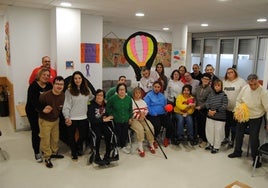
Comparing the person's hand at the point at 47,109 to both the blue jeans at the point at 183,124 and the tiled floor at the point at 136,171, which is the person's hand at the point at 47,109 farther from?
the blue jeans at the point at 183,124

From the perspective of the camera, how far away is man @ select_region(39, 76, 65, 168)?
10.9ft

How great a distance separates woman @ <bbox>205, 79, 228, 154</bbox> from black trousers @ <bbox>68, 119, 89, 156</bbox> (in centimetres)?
200

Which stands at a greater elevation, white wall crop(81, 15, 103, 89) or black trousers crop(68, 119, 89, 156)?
white wall crop(81, 15, 103, 89)

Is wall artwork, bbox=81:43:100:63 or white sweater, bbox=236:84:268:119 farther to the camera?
wall artwork, bbox=81:43:100:63

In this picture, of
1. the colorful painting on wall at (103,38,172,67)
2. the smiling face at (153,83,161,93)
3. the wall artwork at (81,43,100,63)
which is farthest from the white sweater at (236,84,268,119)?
the colorful painting on wall at (103,38,172,67)

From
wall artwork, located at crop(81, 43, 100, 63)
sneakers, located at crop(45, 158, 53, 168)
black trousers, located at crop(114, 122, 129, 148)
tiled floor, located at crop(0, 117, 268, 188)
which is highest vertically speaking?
wall artwork, located at crop(81, 43, 100, 63)

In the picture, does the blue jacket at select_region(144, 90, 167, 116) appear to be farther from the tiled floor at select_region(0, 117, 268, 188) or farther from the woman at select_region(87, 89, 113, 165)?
the woman at select_region(87, 89, 113, 165)

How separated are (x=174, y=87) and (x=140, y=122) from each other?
100 cm

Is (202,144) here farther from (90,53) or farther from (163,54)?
(163,54)

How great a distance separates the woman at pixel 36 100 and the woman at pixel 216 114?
254cm

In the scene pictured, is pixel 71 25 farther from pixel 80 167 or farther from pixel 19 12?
pixel 80 167

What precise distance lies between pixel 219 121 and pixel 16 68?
380 cm

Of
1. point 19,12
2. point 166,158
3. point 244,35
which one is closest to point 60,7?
point 19,12

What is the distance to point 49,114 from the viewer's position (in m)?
3.34
